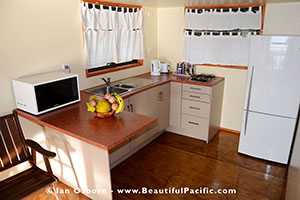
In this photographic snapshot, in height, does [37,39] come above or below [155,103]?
above

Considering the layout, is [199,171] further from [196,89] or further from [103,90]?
[103,90]

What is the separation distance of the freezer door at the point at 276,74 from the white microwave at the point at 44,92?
1.96 metres

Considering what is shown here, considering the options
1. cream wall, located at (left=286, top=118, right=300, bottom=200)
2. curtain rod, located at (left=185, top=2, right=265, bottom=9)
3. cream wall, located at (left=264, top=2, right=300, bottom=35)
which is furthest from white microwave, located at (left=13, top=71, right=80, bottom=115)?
cream wall, located at (left=264, top=2, right=300, bottom=35)

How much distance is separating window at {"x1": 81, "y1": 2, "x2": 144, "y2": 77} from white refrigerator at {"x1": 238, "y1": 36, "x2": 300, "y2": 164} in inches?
61.3

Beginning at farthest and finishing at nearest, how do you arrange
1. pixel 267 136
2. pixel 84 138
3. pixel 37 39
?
pixel 267 136
pixel 37 39
pixel 84 138

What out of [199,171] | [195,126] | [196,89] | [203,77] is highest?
[203,77]

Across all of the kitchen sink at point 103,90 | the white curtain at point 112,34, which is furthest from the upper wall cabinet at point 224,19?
the kitchen sink at point 103,90

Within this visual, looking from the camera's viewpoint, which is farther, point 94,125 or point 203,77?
point 203,77

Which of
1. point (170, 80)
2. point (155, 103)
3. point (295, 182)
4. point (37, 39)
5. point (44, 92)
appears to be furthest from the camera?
point (170, 80)

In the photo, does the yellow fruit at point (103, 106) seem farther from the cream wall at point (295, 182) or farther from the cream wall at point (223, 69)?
the cream wall at point (223, 69)

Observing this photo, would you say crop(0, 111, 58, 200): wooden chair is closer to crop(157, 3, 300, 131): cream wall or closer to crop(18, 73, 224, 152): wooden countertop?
crop(18, 73, 224, 152): wooden countertop

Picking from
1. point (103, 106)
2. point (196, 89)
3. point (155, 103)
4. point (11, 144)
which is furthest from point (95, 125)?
point (196, 89)

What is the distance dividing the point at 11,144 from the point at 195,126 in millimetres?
2244

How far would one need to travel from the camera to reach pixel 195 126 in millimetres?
3264
